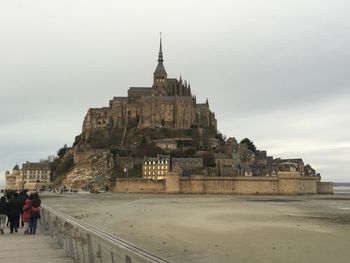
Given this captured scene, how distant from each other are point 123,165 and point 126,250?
94.6 meters

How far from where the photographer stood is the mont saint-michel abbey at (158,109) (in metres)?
110

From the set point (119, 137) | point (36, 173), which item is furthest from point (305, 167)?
point (36, 173)

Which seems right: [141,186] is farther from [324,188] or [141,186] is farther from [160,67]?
[160,67]

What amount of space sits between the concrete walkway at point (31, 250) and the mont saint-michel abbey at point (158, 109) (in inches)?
3867

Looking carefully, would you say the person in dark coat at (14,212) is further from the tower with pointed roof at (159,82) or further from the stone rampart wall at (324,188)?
the tower with pointed roof at (159,82)

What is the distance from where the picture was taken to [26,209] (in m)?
13.2

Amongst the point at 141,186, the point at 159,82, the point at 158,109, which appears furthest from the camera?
the point at 159,82

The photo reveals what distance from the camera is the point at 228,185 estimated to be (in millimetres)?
81000

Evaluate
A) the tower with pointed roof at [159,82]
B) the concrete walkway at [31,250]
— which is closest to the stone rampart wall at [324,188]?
the tower with pointed roof at [159,82]

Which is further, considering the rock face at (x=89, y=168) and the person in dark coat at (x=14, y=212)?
the rock face at (x=89, y=168)

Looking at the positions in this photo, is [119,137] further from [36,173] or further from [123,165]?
[36,173]

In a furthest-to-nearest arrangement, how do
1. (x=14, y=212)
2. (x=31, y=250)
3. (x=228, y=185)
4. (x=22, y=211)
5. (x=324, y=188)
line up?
(x=324, y=188)
(x=228, y=185)
(x=22, y=211)
(x=14, y=212)
(x=31, y=250)

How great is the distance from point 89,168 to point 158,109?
2368cm

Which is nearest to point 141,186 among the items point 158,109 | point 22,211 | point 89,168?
point 89,168
